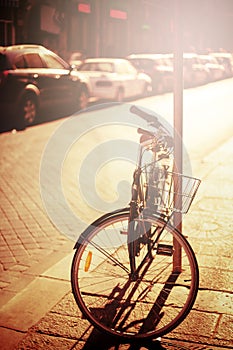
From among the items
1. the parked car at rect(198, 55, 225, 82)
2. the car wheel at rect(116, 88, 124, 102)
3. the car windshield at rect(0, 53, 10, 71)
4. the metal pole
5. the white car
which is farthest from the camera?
the parked car at rect(198, 55, 225, 82)

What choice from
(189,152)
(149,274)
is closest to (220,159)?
(189,152)

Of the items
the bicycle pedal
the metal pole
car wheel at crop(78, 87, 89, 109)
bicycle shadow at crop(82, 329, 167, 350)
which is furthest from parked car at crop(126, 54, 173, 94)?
bicycle shadow at crop(82, 329, 167, 350)

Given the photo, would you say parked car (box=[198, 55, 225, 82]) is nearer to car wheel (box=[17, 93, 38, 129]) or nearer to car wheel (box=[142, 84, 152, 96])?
car wheel (box=[142, 84, 152, 96])

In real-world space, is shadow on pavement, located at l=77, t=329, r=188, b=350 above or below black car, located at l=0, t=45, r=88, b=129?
below

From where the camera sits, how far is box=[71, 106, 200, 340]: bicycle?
13.1 ft

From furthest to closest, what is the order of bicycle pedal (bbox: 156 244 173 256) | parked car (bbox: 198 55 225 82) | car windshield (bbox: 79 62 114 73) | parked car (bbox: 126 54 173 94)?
parked car (bbox: 198 55 225 82) → parked car (bbox: 126 54 173 94) → car windshield (bbox: 79 62 114 73) → bicycle pedal (bbox: 156 244 173 256)

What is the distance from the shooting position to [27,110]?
632 inches

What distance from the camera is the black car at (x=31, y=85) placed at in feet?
52.3

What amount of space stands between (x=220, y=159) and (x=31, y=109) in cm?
714

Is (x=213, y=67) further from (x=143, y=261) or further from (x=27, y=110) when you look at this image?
(x=143, y=261)

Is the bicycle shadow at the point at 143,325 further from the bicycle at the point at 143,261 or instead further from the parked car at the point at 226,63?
the parked car at the point at 226,63

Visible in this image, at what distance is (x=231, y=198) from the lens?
757cm

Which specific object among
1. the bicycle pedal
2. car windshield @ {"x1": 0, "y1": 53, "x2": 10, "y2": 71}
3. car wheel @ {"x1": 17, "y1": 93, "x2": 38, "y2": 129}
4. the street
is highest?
car windshield @ {"x1": 0, "y1": 53, "x2": 10, "y2": 71}

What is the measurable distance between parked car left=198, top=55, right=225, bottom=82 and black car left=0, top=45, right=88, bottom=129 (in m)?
18.1
